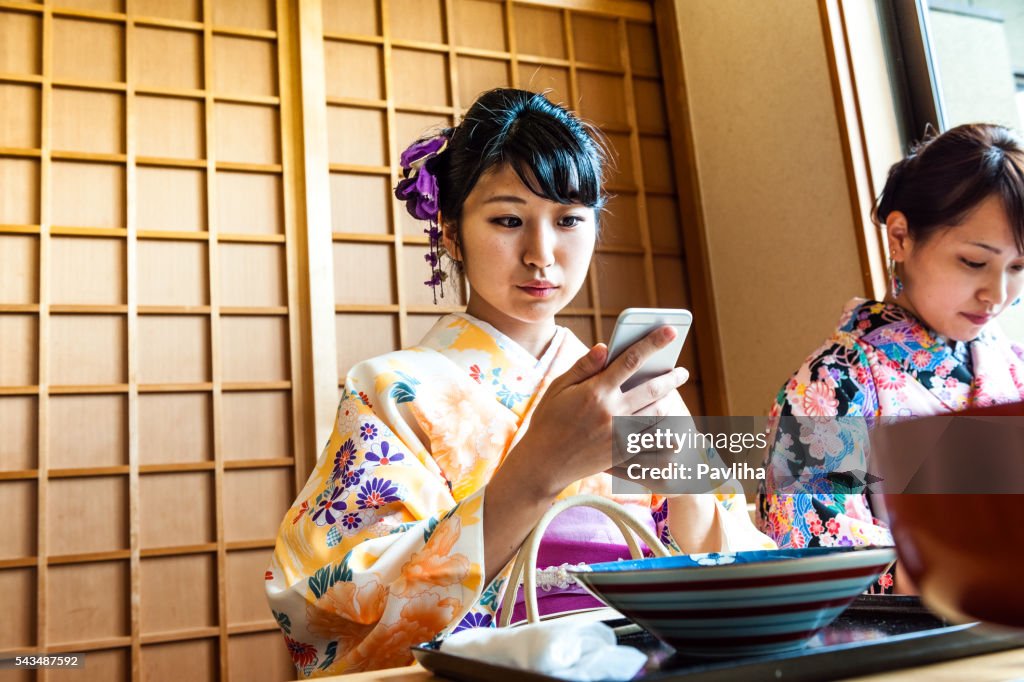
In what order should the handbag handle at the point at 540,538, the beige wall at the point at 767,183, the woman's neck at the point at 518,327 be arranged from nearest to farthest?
the handbag handle at the point at 540,538 → the woman's neck at the point at 518,327 → the beige wall at the point at 767,183

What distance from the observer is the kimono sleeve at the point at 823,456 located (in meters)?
1.63

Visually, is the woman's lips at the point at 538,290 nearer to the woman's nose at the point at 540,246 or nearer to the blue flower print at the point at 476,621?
the woman's nose at the point at 540,246

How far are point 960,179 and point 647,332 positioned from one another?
119 cm

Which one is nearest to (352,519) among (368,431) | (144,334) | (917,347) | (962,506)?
(368,431)

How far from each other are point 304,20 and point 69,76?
0.72m

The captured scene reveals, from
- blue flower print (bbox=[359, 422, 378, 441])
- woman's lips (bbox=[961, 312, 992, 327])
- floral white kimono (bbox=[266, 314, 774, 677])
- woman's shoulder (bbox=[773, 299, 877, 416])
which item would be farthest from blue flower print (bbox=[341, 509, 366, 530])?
woman's lips (bbox=[961, 312, 992, 327])

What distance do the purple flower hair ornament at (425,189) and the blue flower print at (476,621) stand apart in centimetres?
69

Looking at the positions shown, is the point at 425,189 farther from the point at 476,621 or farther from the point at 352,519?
the point at 476,621

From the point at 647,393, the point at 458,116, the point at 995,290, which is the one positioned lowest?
the point at 647,393

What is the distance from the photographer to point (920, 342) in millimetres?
1842

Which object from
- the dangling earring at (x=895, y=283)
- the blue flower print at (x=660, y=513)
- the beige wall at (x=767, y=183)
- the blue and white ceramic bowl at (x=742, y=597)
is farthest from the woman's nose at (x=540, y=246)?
the beige wall at (x=767, y=183)

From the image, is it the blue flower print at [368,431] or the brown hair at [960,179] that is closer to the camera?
the blue flower print at [368,431]

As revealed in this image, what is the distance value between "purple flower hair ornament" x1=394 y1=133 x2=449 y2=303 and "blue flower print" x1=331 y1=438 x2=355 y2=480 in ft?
1.46

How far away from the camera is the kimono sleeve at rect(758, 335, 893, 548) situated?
64.3 inches
